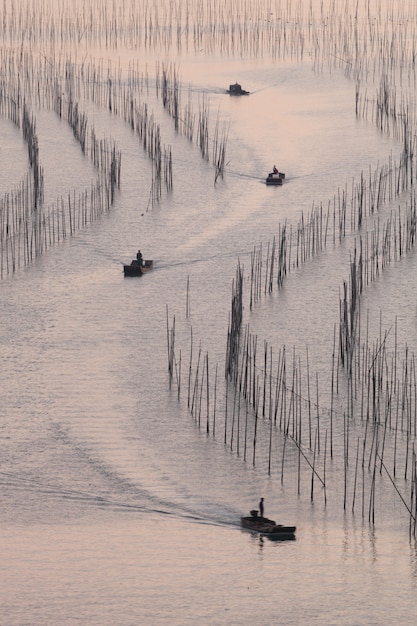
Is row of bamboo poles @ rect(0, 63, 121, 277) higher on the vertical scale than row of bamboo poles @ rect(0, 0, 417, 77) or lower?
lower

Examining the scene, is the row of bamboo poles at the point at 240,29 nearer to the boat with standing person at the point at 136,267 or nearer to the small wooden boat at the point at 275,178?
the small wooden boat at the point at 275,178

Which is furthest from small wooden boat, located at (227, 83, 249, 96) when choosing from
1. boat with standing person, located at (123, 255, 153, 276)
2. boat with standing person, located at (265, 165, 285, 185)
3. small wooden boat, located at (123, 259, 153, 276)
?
small wooden boat, located at (123, 259, 153, 276)

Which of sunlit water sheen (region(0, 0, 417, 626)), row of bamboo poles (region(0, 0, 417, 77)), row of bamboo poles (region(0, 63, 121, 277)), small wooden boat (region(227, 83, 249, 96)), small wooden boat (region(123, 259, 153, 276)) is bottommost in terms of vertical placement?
sunlit water sheen (region(0, 0, 417, 626))

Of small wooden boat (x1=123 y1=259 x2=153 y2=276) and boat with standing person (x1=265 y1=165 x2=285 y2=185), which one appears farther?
boat with standing person (x1=265 y1=165 x2=285 y2=185)

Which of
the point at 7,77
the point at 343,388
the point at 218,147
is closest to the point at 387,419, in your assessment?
the point at 343,388

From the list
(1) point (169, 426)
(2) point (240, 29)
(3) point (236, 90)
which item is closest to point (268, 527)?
(1) point (169, 426)

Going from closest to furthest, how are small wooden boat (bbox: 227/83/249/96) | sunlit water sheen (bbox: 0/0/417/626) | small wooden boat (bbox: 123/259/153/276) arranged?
sunlit water sheen (bbox: 0/0/417/626) → small wooden boat (bbox: 123/259/153/276) → small wooden boat (bbox: 227/83/249/96)

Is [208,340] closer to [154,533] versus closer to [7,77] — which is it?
[154,533]

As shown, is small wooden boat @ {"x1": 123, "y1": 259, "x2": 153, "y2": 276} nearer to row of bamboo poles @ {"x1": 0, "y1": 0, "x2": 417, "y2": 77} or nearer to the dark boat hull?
the dark boat hull

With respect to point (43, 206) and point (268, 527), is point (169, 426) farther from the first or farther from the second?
point (43, 206)
